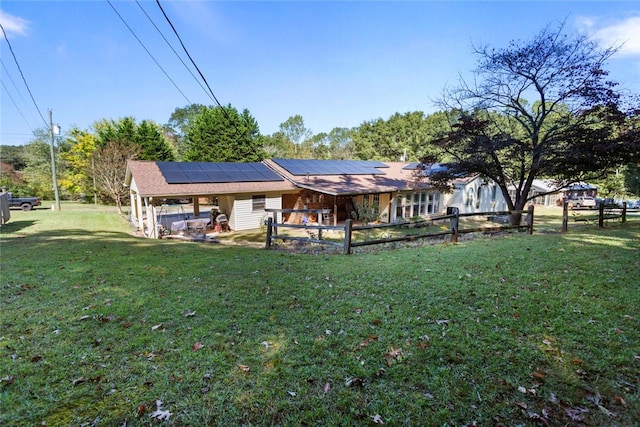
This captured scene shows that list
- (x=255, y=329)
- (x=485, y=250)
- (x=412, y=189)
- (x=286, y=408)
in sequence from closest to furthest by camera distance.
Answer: (x=286, y=408), (x=255, y=329), (x=485, y=250), (x=412, y=189)

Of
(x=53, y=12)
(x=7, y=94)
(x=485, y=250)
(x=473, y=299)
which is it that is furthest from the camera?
(x=7, y=94)

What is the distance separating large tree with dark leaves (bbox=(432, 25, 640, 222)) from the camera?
36.3ft

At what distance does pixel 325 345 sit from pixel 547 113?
14590mm

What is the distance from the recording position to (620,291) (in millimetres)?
4461

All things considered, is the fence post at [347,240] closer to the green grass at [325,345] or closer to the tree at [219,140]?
the green grass at [325,345]

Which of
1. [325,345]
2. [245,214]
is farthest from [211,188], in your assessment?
[325,345]

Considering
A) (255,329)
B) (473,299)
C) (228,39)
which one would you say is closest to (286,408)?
(255,329)

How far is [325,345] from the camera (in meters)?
3.24

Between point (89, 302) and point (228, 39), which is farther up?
point (228, 39)

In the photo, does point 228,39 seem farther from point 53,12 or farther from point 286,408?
point 286,408

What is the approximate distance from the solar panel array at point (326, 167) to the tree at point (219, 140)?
13.7 meters

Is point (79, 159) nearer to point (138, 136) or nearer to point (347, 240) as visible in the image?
point (138, 136)

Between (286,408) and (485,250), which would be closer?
(286,408)

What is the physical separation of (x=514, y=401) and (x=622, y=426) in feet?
2.25
